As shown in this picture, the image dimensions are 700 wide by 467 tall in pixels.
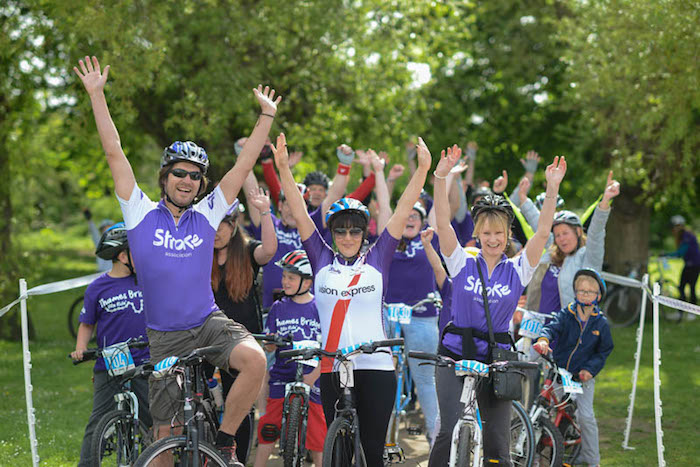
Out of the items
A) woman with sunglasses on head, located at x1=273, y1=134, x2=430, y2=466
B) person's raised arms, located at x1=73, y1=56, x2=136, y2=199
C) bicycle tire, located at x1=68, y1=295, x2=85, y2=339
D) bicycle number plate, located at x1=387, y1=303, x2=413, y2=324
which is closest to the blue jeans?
bicycle number plate, located at x1=387, y1=303, x2=413, y2=324

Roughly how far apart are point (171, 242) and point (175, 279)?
0.21m

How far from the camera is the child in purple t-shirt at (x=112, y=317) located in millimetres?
6000

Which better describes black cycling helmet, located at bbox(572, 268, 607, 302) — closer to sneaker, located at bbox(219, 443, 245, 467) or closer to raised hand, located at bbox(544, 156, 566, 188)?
raised hand, located at bbox(544, 156, 566, 188)

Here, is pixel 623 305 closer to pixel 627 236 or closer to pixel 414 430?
pixel 627 236

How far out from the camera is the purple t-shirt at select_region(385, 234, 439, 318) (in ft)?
26.9

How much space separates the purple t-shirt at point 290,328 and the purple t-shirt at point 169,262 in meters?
1.80

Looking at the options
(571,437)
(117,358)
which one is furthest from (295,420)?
(571,437)

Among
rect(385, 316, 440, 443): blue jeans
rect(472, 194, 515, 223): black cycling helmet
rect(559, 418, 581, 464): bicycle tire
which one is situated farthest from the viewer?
rect(385, 316, 440, 443): blue jeans

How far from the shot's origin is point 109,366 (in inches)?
228

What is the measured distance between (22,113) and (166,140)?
3.03 metres

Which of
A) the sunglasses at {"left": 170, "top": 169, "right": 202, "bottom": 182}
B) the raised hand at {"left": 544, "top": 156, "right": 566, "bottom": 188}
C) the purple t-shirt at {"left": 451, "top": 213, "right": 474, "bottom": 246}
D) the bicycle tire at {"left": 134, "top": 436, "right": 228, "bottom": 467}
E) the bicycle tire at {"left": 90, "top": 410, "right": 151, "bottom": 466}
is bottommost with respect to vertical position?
the bicycle tire at {"left": 90, "top": 410, "right": 151, "bottom": 466}

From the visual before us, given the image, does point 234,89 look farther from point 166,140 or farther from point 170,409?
point 170,409

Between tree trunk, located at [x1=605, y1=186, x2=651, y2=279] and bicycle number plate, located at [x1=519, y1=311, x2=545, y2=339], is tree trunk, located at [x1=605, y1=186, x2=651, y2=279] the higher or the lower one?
the higher one

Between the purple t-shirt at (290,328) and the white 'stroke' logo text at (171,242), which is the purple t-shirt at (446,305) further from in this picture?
the white 'stroke' logo text at (171,242)
